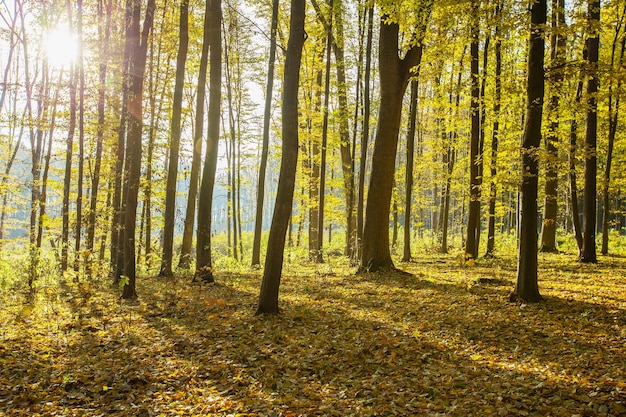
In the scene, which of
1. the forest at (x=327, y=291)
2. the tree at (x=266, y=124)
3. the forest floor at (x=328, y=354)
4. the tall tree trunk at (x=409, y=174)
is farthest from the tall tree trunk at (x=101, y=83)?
the tall tree trunk at (x=409, y=174)

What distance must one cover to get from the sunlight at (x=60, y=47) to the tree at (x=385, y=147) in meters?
9.71

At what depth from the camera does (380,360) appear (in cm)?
575

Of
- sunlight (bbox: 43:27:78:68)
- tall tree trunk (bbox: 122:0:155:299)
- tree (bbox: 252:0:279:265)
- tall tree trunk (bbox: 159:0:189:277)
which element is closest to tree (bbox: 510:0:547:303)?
tree (bbox: 252:0:279:265)

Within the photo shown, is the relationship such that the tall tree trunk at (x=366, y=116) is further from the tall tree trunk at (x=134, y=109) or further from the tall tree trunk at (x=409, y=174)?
the tall tree trunk at (x=134, y=109)

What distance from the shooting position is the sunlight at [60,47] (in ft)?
42.0

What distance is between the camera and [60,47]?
13.8 m

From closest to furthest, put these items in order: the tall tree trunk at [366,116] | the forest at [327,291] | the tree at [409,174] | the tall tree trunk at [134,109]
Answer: the forest at [327,291] → the tall tree trunk at [134,109] → the tall tree trunk at [366,116] → the tree at [409,174]

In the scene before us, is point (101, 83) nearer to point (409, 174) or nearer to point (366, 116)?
point (366, 116)

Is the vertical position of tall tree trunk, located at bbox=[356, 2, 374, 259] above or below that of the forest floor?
above

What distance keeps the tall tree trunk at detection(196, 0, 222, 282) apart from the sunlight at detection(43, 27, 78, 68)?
187 inches

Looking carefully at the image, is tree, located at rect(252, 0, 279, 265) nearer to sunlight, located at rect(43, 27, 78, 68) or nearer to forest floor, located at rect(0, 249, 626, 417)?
forest floor, located at rect(0, 249, 626, 417)

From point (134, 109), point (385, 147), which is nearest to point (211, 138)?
point (134, 109)

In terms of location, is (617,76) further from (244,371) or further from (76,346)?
(76,346)

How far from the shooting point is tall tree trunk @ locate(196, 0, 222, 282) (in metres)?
11.2
